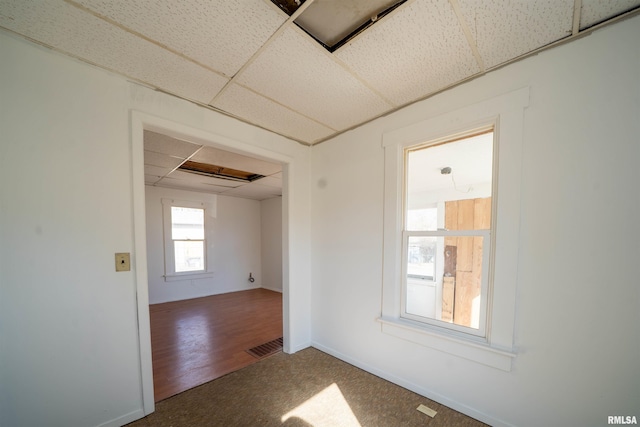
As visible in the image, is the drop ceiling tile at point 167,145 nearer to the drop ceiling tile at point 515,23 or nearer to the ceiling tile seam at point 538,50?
the ceiling tile seam at point 538,50

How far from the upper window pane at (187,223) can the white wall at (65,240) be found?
3868 millimetres

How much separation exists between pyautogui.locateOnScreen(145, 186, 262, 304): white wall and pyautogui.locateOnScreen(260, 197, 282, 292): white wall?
0.63ft

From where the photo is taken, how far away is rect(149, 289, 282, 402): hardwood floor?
225 centimetres

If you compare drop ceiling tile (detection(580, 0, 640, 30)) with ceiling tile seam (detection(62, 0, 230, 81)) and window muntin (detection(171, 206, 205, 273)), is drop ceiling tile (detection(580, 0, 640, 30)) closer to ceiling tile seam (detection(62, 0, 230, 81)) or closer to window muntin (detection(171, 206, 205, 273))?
ceiling tile seam (detection(62, 0, 230, 81))

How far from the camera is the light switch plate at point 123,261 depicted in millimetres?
1614

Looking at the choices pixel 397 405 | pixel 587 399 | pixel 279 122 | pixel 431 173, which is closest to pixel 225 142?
pixel 279 122

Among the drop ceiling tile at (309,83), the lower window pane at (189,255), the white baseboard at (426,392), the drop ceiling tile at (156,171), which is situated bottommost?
the white baseboard at (426,392)

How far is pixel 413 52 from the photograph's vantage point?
1402 millimetres

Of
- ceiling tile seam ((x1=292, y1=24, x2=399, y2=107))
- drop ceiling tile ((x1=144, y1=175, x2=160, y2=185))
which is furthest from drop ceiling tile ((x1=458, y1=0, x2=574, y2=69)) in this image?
drop ceiling tile ((x1=144, y1=175, x2=160, y2=185))

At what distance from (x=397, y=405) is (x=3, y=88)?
10.9ft

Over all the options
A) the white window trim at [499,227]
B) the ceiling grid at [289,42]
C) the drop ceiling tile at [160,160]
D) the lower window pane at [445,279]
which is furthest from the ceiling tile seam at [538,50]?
the drop ceiling tile at [160,160]

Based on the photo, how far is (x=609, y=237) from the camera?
123 cm

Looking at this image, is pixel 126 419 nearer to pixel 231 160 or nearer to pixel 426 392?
pixel 426 392

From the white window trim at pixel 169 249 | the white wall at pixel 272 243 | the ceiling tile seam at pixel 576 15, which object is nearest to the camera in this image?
the ceiling tile seam at pixel 576 15
